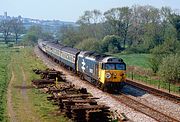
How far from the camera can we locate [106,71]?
112 feet

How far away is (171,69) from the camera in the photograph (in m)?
41.2

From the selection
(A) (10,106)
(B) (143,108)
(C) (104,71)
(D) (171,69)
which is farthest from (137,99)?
(D) (171,69)

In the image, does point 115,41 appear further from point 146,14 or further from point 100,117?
point 100,117

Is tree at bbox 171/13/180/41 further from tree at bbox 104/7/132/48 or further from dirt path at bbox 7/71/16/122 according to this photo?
dirt path at bbox 7/71/16/122

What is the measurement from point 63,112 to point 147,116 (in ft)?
17.9

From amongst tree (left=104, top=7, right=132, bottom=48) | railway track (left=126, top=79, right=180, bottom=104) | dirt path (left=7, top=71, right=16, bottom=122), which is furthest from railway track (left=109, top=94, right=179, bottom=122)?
tree (left=104, top=7, right=132, bottom=48)

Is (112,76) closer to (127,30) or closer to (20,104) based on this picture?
(20,104)

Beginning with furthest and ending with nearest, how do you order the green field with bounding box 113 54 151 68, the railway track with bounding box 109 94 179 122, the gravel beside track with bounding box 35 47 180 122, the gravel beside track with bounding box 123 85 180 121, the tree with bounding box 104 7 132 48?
1. the tree with bounding box 104 7 132 48
2. the green field with bounding box 113 54 151 68
3. the gravel beside track with bounding box 123 85 180 121
4. the gravel beside track with bounding box 35 47 180 122
5. the railway track with bounding box 109 94 179 122

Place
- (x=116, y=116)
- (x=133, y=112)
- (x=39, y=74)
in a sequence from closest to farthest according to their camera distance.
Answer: (x=116, y=116), (x=133, y=112), (x=39, y=74)

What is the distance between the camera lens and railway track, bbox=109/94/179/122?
23875mm

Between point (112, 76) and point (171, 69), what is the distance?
385 inches

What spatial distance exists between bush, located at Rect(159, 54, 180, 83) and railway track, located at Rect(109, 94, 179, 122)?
34.3 feet

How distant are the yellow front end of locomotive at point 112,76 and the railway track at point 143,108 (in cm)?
180

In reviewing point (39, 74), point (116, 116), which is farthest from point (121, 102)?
point (39, 74)
